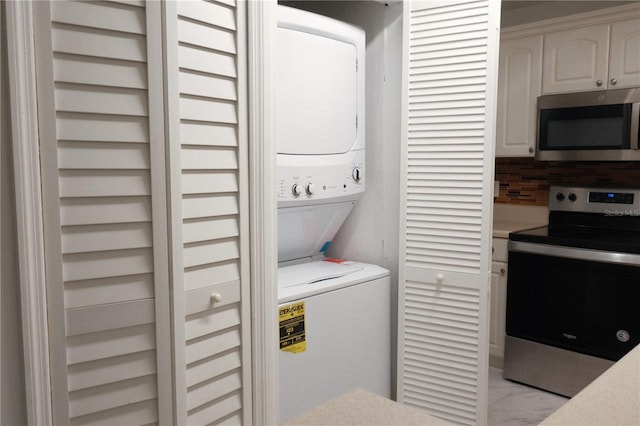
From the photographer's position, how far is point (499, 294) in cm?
303

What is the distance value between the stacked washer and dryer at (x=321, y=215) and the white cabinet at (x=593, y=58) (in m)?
1.40

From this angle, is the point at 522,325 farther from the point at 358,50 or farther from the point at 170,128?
the point at 170,128

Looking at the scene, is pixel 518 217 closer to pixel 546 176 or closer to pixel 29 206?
pixel 546 176

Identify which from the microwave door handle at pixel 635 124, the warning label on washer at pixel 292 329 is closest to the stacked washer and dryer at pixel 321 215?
the warning label on washer at pixel 292 329

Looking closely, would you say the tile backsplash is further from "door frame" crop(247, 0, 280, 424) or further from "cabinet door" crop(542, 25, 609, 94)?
"door frame" crop(247, 0, 280, 424)

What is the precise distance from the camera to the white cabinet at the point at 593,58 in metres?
2.74

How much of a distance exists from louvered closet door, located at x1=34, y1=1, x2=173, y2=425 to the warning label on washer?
603mm

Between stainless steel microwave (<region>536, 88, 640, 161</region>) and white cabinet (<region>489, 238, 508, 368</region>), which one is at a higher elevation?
stainless steel microwave (<region>536, 88, 640, 161</region>)

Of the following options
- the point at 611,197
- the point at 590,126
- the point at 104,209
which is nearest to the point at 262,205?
the point at 104,209

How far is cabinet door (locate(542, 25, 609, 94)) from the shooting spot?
9.32 ft

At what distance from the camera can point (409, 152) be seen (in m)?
2.22

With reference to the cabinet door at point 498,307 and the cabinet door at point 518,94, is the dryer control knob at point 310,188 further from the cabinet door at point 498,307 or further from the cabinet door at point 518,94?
the cabinet door at point 518,94

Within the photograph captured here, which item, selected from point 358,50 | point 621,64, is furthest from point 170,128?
point 621,64

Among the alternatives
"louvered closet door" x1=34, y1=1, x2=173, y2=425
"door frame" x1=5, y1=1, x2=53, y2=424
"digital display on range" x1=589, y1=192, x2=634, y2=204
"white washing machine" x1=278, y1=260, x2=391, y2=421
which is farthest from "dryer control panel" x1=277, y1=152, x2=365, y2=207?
"digital display on range" x1=589, y1=192, x2=634, y2=204
